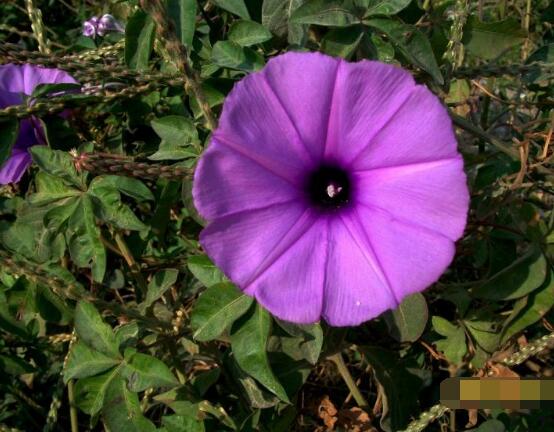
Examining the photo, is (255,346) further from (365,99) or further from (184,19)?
(184,19)

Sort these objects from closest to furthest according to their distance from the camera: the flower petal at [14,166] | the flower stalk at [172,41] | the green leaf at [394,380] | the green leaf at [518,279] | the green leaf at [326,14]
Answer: the flower stalk at [172,41], the green leaf at [326,14], the green leaf at [518,279], the flower petal at [14,166], the green leaf at [394,380]

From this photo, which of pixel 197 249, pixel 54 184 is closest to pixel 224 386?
pixel 197 249

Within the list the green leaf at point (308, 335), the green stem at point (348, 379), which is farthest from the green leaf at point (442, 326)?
the green leaf at point (308, 335)

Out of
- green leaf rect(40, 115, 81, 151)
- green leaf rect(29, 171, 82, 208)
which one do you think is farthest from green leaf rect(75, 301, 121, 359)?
green leaf rect(40, 115, 81, 151)

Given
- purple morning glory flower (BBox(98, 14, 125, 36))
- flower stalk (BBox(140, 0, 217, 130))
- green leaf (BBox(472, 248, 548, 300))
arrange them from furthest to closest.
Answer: purple morning glory flower (BBox(98, 14, 125, 36)), green leaf (BBox(472, 248, 548, 300)), flower stalk (BBox(140, 0, 217, 130))

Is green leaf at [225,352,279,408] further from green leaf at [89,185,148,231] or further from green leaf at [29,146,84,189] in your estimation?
green leaf at [29,146,84,189]

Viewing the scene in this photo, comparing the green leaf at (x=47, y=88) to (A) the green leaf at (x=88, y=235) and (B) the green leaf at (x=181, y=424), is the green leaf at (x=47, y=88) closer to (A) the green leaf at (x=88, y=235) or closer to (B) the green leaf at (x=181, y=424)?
(A) the green leaf at (x=88, y=235)
